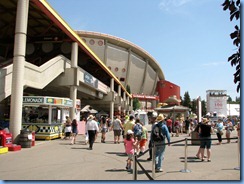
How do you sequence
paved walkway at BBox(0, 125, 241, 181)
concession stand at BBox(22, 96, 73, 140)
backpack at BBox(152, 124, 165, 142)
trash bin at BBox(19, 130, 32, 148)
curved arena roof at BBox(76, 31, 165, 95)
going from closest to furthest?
paved walkway at BBox(0, 125, 241, 181) → backpack at BBox(152, 124, 165, 142) → trash bin at BBox(19, 130, 32, 148) → concession stand at BBox(22, 96, 73, 140) → curved arena roof at BBox(76, 31, 165, 95)

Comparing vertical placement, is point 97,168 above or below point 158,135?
below

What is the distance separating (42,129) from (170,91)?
286 feet

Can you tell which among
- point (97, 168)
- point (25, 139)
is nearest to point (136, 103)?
point (25, 139)

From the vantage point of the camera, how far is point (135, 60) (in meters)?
88.5

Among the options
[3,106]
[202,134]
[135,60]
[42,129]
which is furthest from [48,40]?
[135,60]

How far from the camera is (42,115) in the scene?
18.0m

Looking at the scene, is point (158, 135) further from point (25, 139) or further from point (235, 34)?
point (25, 139)

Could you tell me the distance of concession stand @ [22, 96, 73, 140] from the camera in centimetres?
1736

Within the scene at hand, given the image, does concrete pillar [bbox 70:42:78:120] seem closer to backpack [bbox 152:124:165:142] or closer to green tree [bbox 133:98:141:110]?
backpack [bbox 152:124:165:142]

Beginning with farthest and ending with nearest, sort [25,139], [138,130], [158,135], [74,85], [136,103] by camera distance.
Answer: [136,103] → [74,85] → [25,139] → [138,130] → [158,135]

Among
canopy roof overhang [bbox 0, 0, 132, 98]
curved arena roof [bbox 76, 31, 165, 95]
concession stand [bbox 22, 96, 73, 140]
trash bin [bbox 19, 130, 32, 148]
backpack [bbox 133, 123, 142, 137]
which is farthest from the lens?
curved arena roof [bbox 76, 31, 165, 95]

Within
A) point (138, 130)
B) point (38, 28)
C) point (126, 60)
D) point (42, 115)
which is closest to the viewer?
point (138, 130)

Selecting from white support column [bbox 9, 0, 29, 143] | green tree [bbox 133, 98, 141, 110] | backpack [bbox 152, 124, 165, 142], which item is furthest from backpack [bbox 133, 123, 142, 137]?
green tree [bbox 133, 98, 141, 110]

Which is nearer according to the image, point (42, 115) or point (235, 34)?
point (235, 34)
